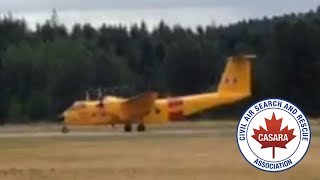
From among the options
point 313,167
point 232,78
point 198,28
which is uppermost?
point 198,28

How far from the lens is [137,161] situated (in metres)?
29.4

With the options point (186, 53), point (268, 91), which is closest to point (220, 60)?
point (186, 53)

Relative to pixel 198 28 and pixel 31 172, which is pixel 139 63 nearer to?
pixel 198 28

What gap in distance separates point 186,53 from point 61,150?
319 feet

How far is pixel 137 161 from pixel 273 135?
55.5 feet

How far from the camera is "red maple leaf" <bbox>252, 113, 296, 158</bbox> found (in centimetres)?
1262

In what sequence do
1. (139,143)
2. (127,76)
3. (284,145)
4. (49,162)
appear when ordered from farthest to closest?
(127,76) → (139,143) → (49,162) → (284,145)

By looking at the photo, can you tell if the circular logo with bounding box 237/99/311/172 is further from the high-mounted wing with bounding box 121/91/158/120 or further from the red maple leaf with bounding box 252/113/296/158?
the high-mounted wing with bounding box 121/91/158/120

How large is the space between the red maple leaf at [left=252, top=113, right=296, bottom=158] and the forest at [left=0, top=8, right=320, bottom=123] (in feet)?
283

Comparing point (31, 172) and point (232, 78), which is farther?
point (232, 78)

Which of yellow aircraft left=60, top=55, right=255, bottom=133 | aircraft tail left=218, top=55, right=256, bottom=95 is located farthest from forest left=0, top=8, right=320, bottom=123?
yellow aircraft left=60, top=55, right=255, bottom=133

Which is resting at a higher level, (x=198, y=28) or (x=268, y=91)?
(x=198, y=28)

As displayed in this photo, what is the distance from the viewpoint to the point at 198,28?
195375 millimetres

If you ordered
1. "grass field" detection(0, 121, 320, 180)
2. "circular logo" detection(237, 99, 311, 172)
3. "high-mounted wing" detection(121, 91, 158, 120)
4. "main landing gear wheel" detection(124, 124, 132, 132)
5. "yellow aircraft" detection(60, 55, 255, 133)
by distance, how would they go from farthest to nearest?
1. "high-mounted wing" detection(121, 91, 158, 120)
2. "yellow aircraft" detection(60, 55, 255, 133)
3. "main landing gear wheel" detection(124, 124, 132, 132)
4. "grass field" detection(0, 121, 320, 180)
5. "circular logo" detection(237, 99, 311, 172)
